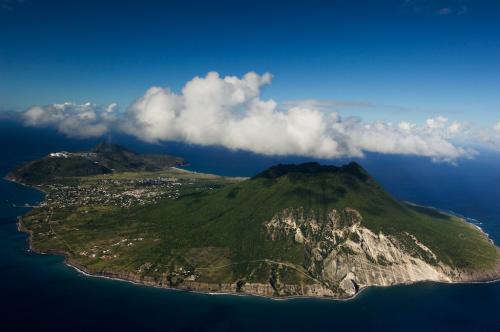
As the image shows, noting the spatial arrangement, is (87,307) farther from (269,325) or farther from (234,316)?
(269,325)

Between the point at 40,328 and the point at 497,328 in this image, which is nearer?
the point at 40,328

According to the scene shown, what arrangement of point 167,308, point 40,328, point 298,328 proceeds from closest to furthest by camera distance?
1. point 40,328
2. point 298,328
3. point 167,308

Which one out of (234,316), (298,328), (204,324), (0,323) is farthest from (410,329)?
(0,323)

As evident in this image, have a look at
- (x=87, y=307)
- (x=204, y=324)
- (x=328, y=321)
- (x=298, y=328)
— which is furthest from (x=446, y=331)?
(x=87, y=307)

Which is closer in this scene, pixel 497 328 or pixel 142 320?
pixel 142 320

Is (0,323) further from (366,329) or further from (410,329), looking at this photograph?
(410,329)

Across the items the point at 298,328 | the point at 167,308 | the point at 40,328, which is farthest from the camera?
the point at 167,308

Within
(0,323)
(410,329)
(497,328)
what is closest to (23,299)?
(0,323)

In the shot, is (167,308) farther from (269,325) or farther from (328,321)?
(328,321)
